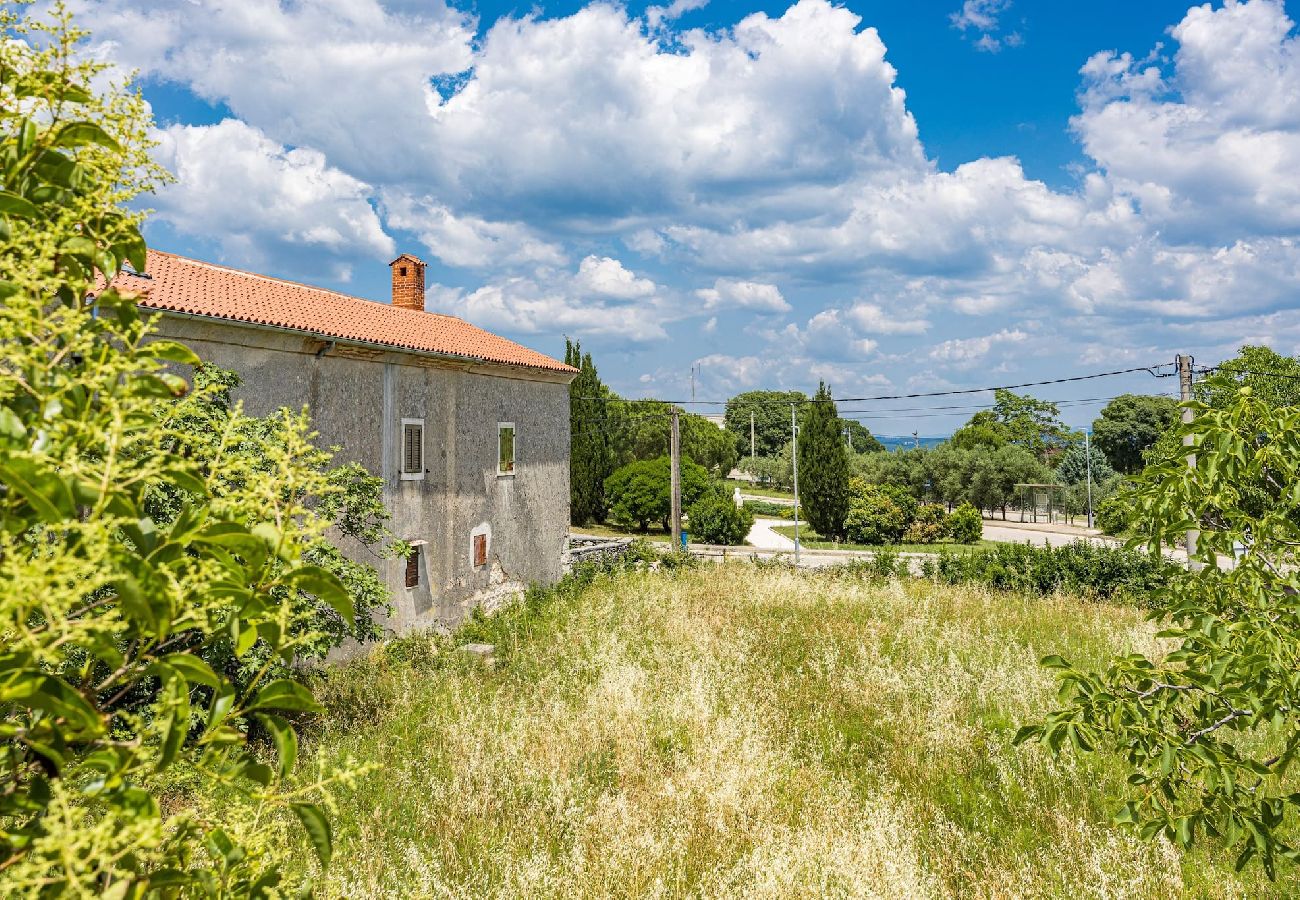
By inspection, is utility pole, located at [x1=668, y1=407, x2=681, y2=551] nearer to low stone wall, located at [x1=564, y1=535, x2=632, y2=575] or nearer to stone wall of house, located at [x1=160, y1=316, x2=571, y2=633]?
low stone wall, located at [x1=564, y1=535, x2=632, y2=575]

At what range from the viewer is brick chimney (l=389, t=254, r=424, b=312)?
65.0ft

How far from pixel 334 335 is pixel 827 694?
9.81 m

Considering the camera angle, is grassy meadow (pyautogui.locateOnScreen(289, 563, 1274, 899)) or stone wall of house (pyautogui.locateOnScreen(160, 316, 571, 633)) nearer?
grassy meadow (pyautogui.locateOnScreen(289, 563, 1274, 899))

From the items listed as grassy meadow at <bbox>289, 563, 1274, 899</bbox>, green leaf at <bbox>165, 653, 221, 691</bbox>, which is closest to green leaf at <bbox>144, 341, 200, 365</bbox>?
green leaf at <bbox>165, 653, 221, 691</bbox>

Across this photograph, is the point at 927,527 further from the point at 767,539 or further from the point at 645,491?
the point at 645,491

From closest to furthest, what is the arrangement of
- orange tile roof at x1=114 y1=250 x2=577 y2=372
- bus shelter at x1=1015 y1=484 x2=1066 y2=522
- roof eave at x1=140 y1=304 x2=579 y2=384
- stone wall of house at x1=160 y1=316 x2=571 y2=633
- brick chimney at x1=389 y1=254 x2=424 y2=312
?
roof eave at x1=140 y1=304 x2=579 y2=384 < orange tile roof at x1=114 y1=250 x2=577 y2=372 < stone wall of house at x1=160 y1=316 x2=571 y2=633 < brick chimney at x1=389 y1=254 x2=424 y2=312 < bus shelter at x1=1015 y1=484 x2=1066 y2=522

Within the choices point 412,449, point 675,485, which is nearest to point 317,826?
point 412,449

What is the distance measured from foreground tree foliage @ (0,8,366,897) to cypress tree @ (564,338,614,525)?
3311cm

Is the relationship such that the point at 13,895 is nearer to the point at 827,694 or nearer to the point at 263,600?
the point at 263,600

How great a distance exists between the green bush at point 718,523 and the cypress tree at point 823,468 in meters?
3.52

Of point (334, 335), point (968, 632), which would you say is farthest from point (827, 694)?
point (334, 335)

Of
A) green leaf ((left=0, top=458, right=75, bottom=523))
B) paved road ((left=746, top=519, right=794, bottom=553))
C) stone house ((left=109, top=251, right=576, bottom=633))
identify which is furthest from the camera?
paved road ((left=746, top=519, right=794, bottom=553))

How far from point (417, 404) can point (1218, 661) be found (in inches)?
559

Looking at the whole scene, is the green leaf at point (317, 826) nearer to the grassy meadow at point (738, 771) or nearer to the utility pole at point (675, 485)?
the grassy meadow at point (738, 771)
